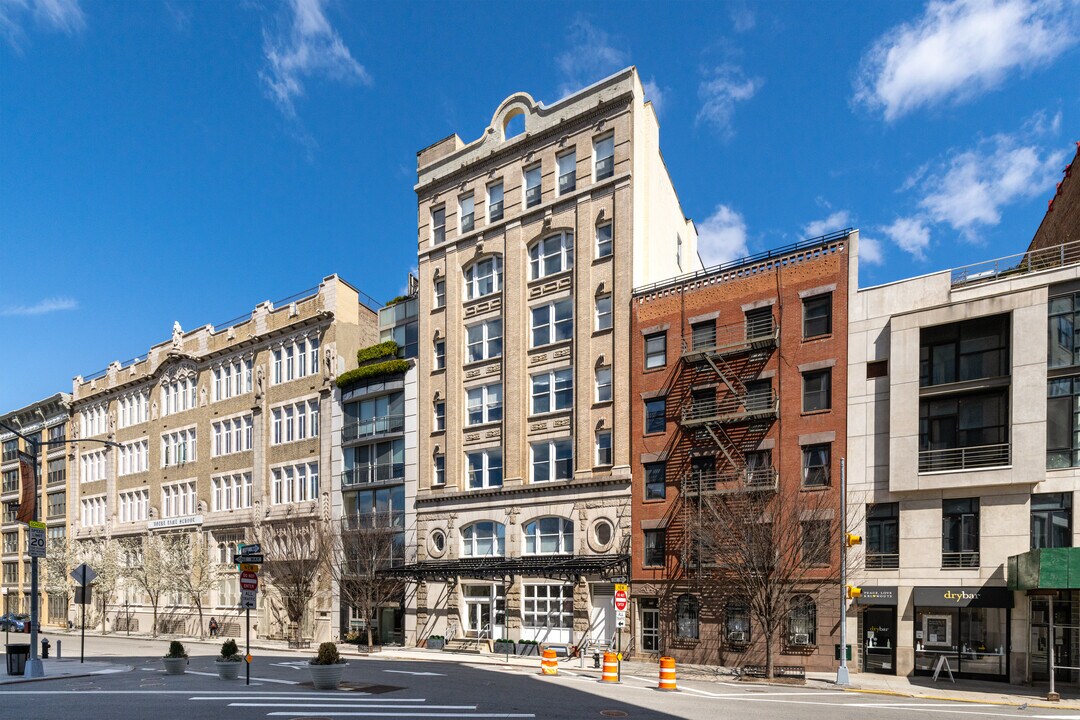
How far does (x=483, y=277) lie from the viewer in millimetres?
44531

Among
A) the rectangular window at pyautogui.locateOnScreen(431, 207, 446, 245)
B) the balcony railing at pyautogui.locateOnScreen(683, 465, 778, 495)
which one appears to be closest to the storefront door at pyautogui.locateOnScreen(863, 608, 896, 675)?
the balcony railing at pyautogui.locateOnScreen(683, 465, 778, 495)

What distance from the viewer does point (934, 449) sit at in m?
29.2

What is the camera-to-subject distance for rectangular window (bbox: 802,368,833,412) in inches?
1246

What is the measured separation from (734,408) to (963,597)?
11.4m

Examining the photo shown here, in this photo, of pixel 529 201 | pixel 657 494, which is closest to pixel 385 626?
pixel 657 494

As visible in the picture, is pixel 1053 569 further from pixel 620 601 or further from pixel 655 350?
pixel 655 350

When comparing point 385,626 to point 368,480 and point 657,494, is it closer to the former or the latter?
point 368,480

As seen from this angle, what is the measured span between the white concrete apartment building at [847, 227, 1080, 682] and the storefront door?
0.04 metres

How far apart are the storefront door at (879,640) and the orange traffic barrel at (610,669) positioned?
1086 centimetres

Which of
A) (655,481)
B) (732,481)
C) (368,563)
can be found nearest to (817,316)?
(732,481)

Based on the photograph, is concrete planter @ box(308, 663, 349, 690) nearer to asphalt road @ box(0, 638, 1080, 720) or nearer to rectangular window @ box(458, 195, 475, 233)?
asphalt road @ box(0, 638, 1080, 720)

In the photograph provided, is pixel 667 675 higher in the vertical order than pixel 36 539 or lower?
lower

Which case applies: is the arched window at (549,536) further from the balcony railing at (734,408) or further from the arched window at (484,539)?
the balcony railing at (734,408)

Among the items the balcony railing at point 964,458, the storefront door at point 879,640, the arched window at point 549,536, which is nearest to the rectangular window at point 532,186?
the arched window at point 549,536
